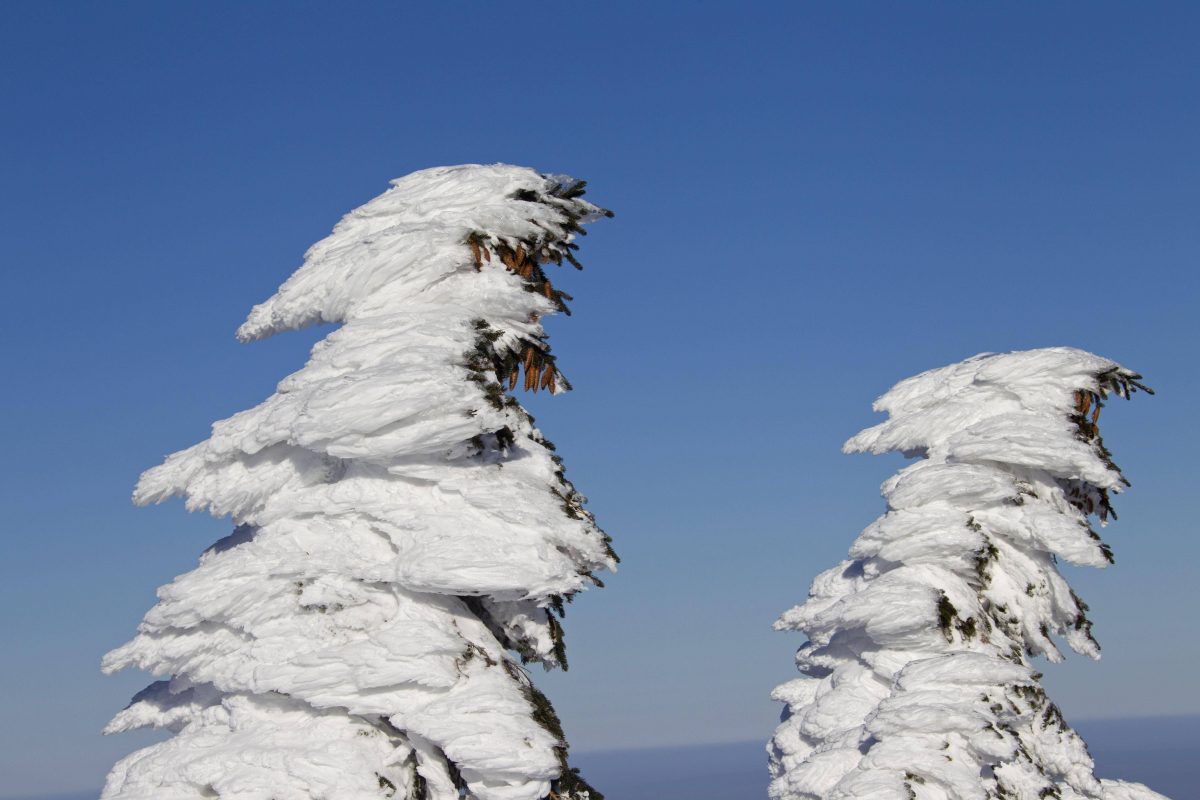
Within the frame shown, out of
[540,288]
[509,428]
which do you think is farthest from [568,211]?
[509,428]

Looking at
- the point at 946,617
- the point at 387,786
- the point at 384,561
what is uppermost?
the point at 946,617

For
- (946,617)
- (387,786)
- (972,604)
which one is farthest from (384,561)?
(972,604)

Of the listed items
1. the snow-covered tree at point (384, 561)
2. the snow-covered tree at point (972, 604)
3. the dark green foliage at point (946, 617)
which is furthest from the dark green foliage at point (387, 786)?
the dark green foliage at point (946, 617)

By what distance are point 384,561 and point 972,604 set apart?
10.8 metres

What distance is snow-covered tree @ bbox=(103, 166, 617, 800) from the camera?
14273mm

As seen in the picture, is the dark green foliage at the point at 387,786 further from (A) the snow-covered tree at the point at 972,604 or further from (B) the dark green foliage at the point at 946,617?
(B) the dark green foliage at the point at 946,617

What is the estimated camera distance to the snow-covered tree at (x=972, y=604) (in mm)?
20000

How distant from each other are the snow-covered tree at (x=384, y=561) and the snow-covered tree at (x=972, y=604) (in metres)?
7.05

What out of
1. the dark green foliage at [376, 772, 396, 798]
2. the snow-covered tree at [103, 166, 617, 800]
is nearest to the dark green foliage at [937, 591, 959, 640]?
the snow-covered tree at [103, 166, 617, 800]

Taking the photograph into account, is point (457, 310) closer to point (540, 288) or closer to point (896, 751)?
point (540, 288)

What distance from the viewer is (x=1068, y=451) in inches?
857

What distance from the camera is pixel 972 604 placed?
71.6ft

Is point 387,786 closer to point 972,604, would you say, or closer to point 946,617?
point 946,617

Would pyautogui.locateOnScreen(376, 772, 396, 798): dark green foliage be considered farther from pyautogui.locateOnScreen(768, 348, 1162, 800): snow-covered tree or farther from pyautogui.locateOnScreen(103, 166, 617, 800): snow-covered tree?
pyautogui.locateOnScreen(768, 348, 1162, 800): snow-covered tree
